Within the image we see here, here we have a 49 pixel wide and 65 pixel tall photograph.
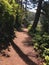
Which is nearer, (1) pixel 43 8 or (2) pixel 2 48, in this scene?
(2) pixel 2 48

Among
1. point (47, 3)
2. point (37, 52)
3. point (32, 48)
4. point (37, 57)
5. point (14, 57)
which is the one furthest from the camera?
point (47, 3)

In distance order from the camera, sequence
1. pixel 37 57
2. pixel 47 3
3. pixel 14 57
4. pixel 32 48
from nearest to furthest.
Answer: pixel 14 57, pixel 37 57, pixel 32 48, pixel 47 3

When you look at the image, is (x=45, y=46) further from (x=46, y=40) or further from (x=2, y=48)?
(x=2, y=48)

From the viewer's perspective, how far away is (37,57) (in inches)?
482

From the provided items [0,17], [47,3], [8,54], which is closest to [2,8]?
[0,17]

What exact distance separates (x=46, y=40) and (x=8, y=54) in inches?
181

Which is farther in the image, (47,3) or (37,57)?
(47,3)

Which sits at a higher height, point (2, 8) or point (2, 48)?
point (2, 8)

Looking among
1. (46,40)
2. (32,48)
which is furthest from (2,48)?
(46,40)

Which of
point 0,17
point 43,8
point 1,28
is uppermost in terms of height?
point 0,17

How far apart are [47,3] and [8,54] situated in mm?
16016

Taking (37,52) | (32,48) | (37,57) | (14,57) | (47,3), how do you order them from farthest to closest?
(47,3) < (32,48) < (37,52) < (37,57) < (14,57)

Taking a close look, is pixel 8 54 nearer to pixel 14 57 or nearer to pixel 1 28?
pixel 14 57

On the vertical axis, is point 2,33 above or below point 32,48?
above
